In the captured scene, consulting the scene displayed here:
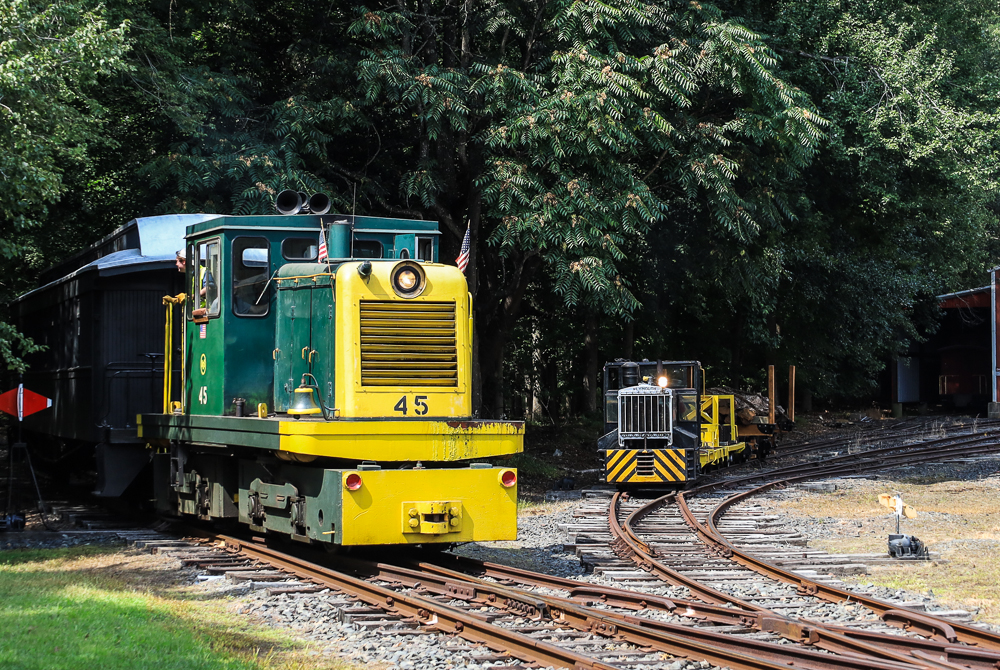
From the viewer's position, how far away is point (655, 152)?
18984 millimetres

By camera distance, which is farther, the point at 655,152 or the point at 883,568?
the point at 655,152

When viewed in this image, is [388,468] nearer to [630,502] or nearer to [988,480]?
[630,502]

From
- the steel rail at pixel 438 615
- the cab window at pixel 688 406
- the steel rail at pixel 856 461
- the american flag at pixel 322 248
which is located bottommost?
the steel rail at pixel 856 461

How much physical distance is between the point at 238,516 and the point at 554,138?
8.51 m

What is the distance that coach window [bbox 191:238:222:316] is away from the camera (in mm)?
10055

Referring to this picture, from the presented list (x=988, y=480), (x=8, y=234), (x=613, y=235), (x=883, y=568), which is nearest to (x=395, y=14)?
(x=613, y=235)

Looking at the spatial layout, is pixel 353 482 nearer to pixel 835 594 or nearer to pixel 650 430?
pixel 835 594

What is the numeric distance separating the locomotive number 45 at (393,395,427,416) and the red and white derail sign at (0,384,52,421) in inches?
230

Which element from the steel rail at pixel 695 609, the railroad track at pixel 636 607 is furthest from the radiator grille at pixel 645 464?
the steel rail at pixel 695 609

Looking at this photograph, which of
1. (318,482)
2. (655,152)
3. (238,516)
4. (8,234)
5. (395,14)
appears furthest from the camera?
(655,152)

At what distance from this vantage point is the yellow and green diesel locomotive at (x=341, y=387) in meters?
8.82

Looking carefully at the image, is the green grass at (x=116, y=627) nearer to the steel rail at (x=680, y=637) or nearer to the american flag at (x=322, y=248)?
the steel rail at (x=680, y=637)

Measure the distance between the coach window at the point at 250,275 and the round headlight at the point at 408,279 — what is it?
153cm

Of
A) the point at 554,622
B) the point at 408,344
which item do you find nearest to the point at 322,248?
the point at 408,344
